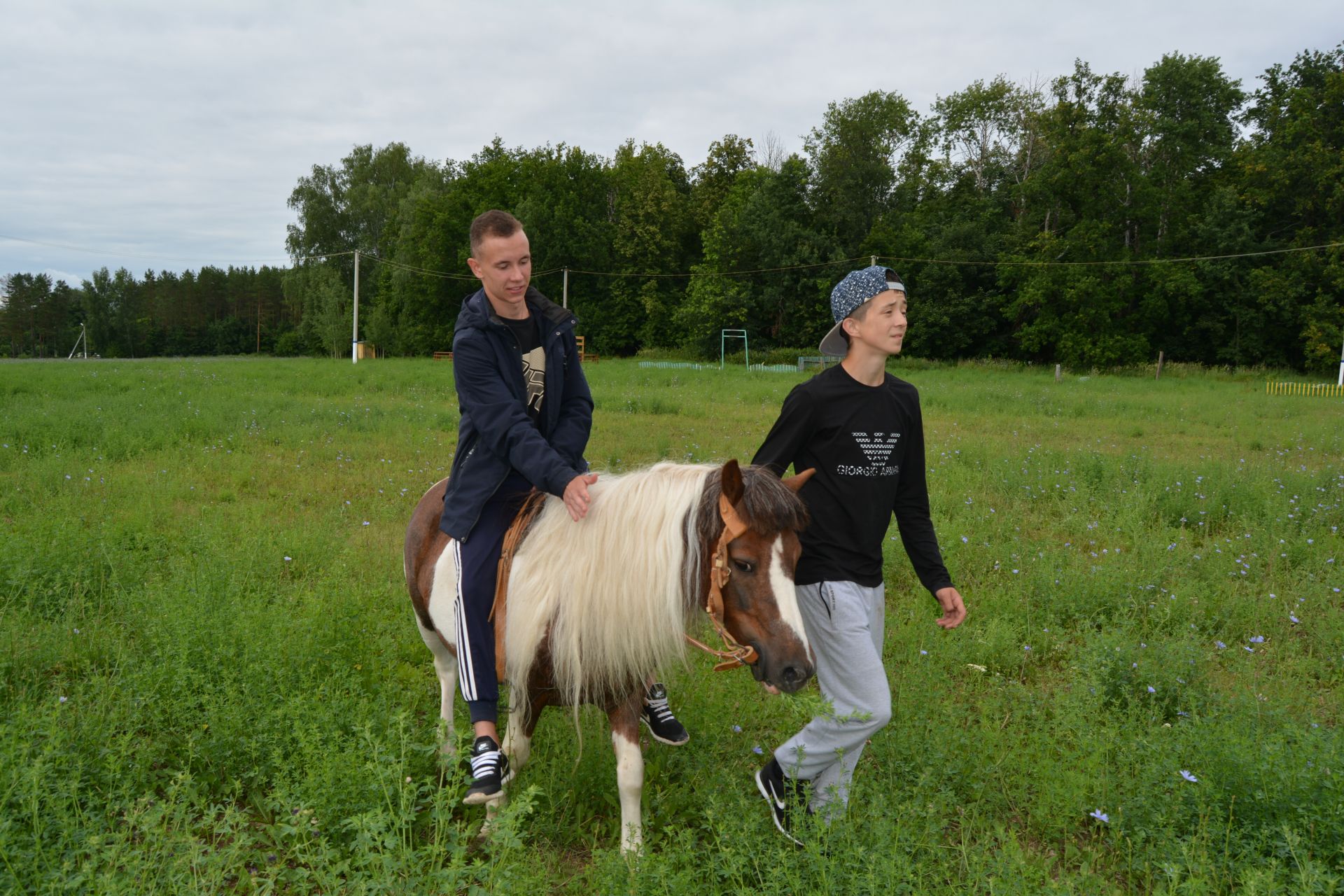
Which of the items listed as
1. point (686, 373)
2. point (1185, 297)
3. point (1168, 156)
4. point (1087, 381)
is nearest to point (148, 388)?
point (686, 373)

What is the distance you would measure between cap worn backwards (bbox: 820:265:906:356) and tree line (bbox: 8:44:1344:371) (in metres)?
40.6

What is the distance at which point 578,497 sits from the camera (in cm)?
276

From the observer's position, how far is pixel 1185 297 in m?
39.0

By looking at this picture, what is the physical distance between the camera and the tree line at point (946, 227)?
38125mm

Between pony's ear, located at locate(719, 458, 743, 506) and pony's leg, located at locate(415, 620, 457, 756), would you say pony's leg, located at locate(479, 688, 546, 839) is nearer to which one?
pony's leg, located at locate(415, 620, 457, 756)

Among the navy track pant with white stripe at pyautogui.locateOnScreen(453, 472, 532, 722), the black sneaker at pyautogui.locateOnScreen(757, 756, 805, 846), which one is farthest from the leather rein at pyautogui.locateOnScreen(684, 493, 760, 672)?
the navy track pant with white stripe at pyautogui.locateOnScreen(453, 472, 532, 722)

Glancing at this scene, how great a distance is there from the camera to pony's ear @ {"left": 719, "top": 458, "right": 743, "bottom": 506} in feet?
8.45

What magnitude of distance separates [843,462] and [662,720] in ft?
4.58

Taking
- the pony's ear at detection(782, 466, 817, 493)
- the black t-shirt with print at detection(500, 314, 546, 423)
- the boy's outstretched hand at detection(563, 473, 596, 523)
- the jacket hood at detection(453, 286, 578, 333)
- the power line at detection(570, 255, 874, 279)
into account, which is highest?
the power line at detection(570, 255, 874, 279)

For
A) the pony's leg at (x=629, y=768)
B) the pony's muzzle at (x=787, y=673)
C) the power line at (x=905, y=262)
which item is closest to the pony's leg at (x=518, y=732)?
the pony's leg at (x=629, y=768)

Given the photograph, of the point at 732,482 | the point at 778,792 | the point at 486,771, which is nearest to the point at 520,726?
the point at 486,771

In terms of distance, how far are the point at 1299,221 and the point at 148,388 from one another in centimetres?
4733

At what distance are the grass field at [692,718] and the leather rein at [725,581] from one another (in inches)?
8.2

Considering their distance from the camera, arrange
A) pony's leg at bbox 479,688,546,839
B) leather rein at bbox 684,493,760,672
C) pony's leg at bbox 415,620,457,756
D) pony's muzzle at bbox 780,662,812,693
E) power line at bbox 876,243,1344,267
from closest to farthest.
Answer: pony's muzzle at bbox 780,662,812,693 < leather rein at bbox 684,493,760,672 < pony's leg at bbox 479,688,546,839 < pony's leg at bbox 415,620,457,756 < power line at bbox 876,243,1344,267
